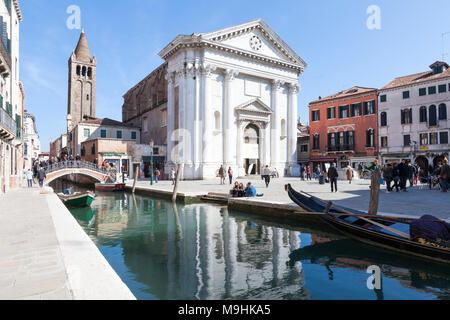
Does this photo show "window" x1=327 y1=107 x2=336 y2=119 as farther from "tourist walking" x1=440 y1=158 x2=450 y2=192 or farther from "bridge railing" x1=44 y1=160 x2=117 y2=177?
"bridge railing" x1=44 y1=160 x2=117 y2=177

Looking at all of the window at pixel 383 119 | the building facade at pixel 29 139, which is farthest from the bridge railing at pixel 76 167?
the window at pixel 383 119

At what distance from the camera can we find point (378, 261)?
5508 millimetres

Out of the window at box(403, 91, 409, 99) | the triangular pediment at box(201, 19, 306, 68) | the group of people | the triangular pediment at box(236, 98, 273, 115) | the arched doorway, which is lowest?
the group of people

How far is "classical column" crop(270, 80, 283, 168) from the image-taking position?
98.9 ft

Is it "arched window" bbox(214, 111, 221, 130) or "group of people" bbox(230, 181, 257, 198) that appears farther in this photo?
"arched window" bbox(214, 111, 221, 130)

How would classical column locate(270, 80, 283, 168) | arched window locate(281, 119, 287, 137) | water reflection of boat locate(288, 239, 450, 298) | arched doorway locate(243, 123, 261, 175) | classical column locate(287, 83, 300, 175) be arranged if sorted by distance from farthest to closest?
arched window locate(281, 119, 287, 137) → classical column locate(287, 83, 300, 175) → classical column locate(270, 80, 283, 168) → arched doorway locate(243, 123, 261, 175) → water reflection of boat locate(288, 239, 450, 298)

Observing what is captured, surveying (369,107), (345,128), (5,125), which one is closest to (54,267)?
(5,125)

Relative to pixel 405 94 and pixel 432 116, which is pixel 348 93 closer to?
pixel 405 94

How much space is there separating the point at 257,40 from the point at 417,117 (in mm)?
16294

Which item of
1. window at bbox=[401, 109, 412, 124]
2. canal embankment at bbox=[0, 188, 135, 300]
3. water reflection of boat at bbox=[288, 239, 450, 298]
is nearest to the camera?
canal embankment at bbox=[0, 188, 135, 300]

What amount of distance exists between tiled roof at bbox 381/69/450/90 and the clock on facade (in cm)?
1301

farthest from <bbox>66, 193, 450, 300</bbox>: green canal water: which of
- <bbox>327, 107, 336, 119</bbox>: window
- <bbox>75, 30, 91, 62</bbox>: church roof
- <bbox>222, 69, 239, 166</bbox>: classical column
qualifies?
<bbox>75, 30, 91, 62</bbox>: church roof
